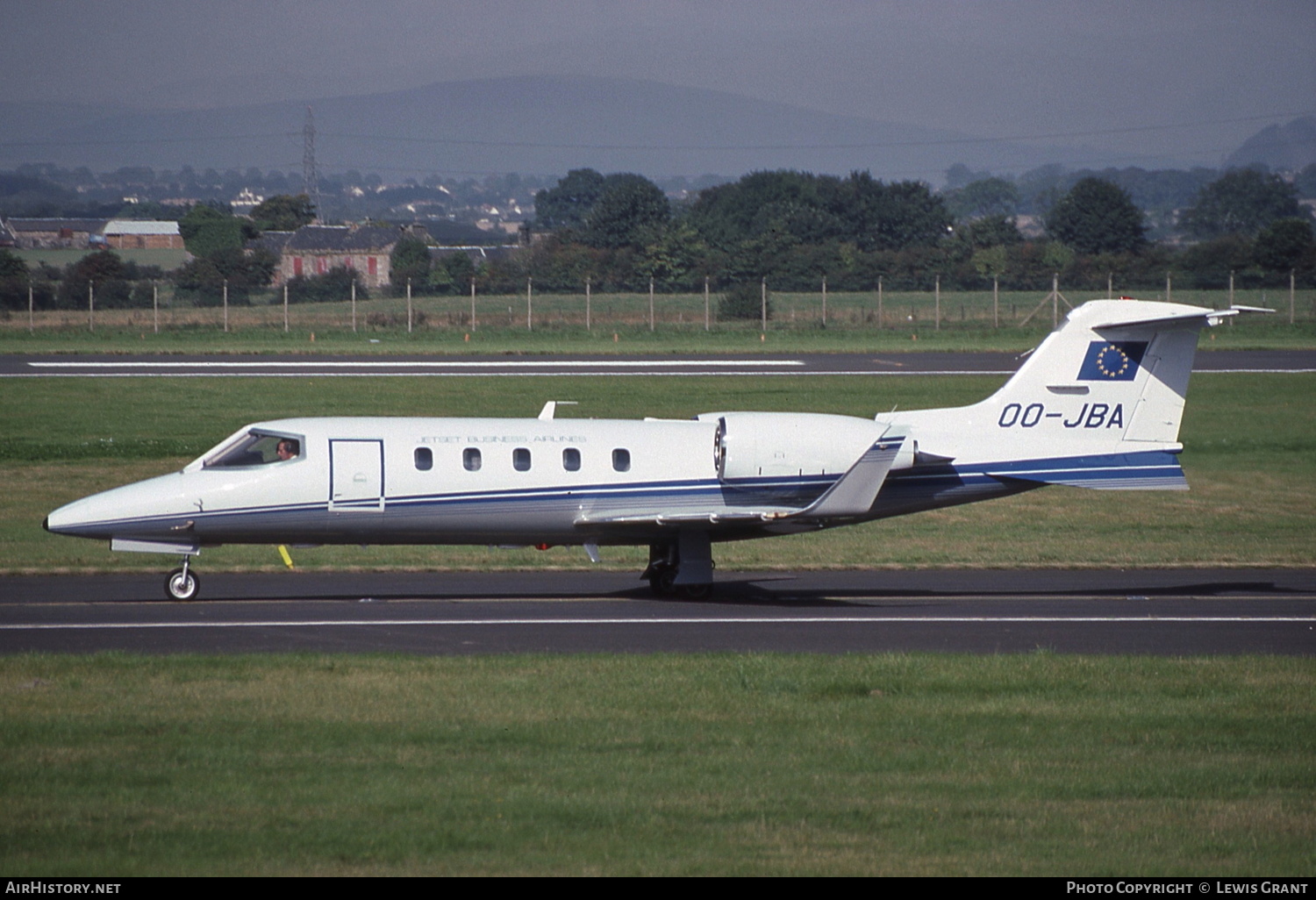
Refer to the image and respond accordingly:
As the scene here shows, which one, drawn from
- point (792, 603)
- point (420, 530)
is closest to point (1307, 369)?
point (792, 603)

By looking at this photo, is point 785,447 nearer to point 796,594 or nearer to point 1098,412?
point 796,594

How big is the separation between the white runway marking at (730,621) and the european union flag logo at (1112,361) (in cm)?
376

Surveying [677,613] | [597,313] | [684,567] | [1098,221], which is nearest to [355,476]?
[677,613]

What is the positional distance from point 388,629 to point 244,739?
570 cm

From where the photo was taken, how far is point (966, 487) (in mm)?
21438

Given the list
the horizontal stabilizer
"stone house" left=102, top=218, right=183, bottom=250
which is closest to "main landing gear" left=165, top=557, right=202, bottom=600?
the horizontal stabilizer

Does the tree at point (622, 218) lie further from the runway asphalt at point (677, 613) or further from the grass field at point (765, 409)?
the runway asphalt at point (677, 613)

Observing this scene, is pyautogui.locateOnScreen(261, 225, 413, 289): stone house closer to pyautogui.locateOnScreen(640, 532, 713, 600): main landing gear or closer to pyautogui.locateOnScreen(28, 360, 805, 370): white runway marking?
pyautogui.locateOnScreen(28, 360, 805, 370): white runway marking

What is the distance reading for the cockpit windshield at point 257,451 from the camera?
1994 centimetres

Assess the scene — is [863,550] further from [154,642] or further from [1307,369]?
[1307,369]

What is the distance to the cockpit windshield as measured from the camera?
19.9m

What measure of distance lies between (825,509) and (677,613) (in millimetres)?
2421

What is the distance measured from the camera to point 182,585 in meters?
20.2

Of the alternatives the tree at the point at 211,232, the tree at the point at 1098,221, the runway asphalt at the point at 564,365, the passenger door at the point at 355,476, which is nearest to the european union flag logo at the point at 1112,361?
the passenger door at the point at 355,476
